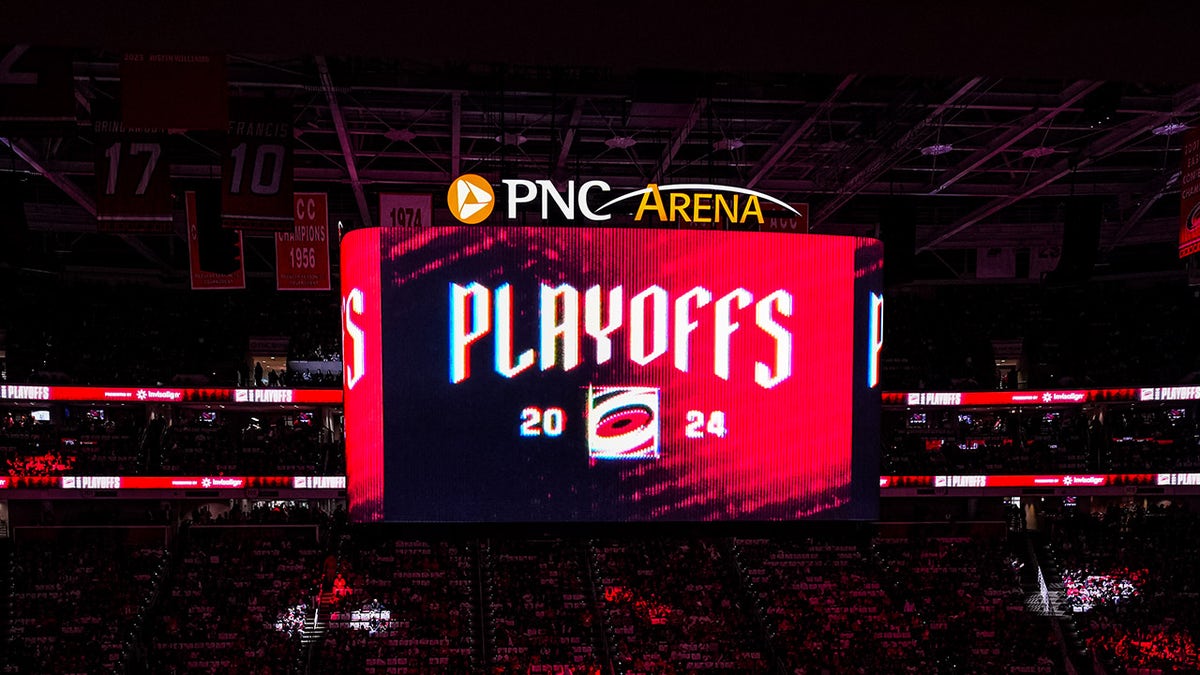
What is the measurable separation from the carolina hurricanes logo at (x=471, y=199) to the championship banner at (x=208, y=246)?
7.80m

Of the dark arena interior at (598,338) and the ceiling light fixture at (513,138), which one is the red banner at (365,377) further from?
the ceiling light fixture at (513,138)

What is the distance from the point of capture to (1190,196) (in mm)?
13203

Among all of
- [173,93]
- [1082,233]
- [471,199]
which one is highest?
[173,93]

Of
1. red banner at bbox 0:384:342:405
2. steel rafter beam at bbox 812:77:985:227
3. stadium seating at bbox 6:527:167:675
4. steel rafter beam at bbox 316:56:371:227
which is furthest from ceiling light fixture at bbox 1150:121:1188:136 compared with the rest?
stadium seating at bbox 6:527:167:675

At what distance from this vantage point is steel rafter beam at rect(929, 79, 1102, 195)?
674 inches

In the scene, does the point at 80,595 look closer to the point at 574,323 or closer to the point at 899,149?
the point at 574,323

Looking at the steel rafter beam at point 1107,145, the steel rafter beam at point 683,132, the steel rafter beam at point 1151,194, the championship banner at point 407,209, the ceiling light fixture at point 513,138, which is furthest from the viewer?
the steel rafter beam at point 1151,194

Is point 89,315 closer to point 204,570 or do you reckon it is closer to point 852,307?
point 204,570

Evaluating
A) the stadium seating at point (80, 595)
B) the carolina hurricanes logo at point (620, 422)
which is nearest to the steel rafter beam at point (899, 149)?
the carolina hurricanes logo at point (620, 422)

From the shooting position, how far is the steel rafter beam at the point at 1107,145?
18.2 meters

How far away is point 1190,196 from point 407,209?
11.1 meters

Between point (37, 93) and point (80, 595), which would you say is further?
point (80, 595)

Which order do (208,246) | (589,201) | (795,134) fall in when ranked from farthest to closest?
1. (795,134)
2. (208,246)
3. (589,201)

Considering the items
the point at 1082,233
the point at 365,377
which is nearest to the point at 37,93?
the point at 365,377
